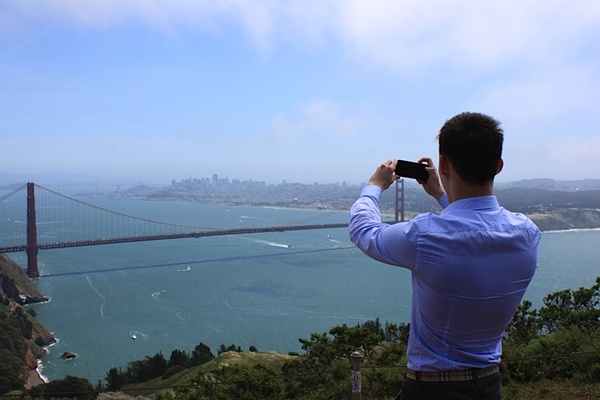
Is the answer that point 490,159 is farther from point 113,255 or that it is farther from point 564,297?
point 113,255

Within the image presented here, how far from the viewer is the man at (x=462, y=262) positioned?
0.50 metres

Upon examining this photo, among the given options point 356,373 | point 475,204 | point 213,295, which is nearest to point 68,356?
point 213,295

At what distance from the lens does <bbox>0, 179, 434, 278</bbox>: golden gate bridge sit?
53.9 ft

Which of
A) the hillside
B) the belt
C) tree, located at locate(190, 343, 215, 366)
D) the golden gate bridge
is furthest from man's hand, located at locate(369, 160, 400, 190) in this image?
the golden gate bridge

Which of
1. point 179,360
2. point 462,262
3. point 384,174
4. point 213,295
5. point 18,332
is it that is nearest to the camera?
point 462,262

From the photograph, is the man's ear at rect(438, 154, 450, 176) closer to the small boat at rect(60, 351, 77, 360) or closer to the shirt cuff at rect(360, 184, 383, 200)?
the shirt cuff at rect(360, 184, 383, 200)

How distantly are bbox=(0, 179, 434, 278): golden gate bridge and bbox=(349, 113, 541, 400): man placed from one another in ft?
54.4

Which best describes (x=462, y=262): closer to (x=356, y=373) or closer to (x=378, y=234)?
(x=378, y=234)

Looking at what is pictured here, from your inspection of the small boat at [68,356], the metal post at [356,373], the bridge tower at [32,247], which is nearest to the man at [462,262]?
the metal post at [356,373]

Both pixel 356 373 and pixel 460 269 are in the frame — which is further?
pixel 356 373

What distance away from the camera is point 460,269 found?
1.63 feet

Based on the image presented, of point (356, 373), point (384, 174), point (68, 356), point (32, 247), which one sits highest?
point (384, 174)

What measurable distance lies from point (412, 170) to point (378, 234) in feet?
0.43

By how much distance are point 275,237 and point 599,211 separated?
19814mm
